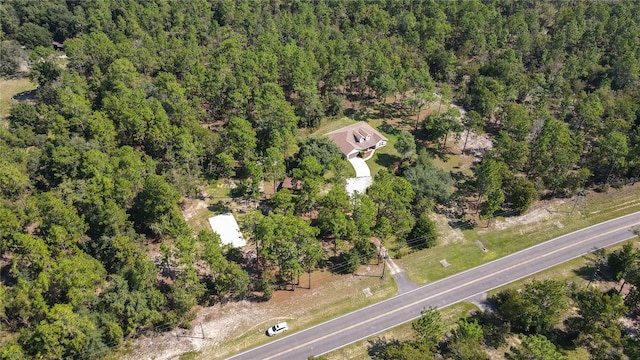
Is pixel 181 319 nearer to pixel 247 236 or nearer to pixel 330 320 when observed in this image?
pixel 247 236

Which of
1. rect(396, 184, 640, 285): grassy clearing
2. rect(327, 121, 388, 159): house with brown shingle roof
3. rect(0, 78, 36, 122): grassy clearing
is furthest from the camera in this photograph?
rect(0, 78, 36, 122): grassy clearing

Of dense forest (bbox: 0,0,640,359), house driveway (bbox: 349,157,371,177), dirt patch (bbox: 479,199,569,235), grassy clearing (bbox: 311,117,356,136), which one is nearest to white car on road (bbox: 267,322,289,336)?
dense forest (bbox: 0,0,640,359)

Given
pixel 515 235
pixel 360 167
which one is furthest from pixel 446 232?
pixel 360 167

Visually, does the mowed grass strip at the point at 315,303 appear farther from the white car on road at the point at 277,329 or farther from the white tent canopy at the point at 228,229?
the white tent canopy at the point at 228,229

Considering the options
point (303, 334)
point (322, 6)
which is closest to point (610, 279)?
point (303, 334)

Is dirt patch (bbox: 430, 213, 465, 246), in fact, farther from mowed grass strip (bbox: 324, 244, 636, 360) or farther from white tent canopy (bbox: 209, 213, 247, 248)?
white tent canopy (bbox: 209, 213, 247, 248)

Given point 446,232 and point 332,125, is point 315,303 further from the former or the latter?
point 332,125
